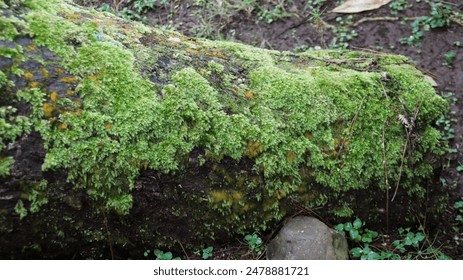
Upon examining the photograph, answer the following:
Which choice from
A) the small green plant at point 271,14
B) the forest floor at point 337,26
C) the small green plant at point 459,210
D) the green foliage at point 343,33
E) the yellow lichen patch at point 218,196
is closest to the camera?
the yellow lichen patch at point 218,196

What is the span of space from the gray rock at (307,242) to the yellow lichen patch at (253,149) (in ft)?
1.65

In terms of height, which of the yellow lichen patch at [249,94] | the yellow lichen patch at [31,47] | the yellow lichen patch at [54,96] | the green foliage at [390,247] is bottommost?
the green foliage at [390,247]

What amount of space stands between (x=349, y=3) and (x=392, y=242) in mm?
3513

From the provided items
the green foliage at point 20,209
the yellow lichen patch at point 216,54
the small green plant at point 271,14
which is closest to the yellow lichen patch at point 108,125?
the green foliage at point 20,209

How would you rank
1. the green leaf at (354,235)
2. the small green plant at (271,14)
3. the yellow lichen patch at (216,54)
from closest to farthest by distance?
1. the green leaf at (354,235)
2. the yellow lichen patch at (216,54)
3. the small green plant at (271,14)

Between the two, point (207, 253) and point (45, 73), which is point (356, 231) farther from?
point (45, 73)

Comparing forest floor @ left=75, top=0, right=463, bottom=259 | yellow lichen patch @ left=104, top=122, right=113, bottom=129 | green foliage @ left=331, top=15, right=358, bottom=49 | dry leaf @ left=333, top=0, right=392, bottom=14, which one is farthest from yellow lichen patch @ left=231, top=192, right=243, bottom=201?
dry leaf @ left=333, top=0, right=392, bottom=14

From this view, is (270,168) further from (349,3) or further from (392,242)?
(349,3)

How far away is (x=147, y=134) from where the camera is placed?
2252 mm

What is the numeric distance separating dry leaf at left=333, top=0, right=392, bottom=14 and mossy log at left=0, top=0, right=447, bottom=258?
2417 millimetres

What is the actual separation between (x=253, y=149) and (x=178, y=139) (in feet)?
1.49

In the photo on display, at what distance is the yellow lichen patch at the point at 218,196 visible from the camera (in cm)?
241

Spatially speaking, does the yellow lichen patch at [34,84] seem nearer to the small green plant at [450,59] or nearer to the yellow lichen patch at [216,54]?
the yellow lichen patch at [216,54]

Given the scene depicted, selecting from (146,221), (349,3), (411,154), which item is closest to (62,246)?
(146,221)
